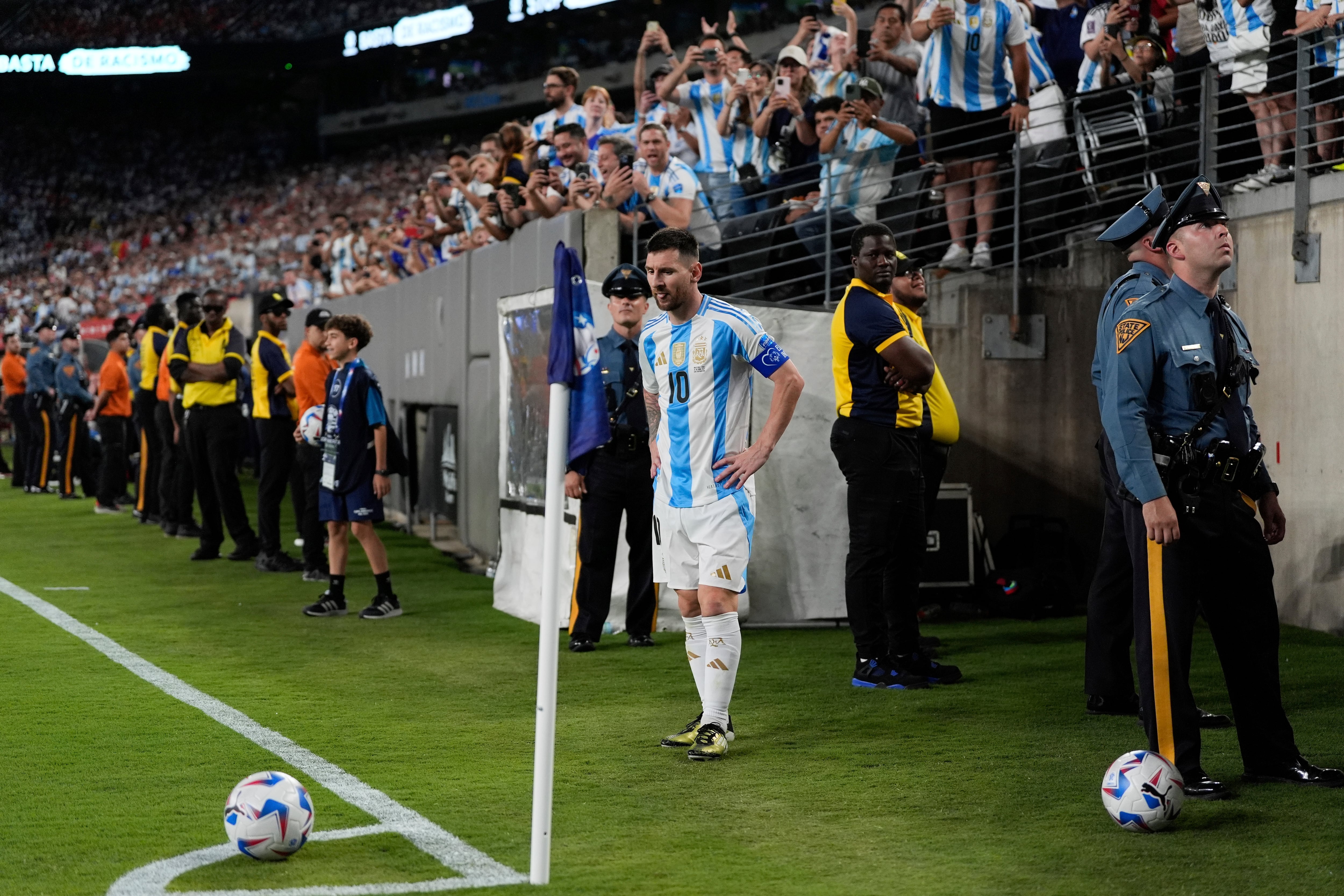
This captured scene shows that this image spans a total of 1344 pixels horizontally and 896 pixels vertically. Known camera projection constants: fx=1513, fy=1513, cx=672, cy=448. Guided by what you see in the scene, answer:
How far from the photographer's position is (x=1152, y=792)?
4.63 meters

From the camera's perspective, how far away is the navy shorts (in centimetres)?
938

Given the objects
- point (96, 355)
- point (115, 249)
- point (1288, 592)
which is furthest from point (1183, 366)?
point (115, 249)

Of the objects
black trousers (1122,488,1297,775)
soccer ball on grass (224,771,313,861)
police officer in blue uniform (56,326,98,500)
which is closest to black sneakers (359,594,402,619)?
soccer ball on grass (224,771,313,861)

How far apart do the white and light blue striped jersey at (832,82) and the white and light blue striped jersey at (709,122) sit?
761 millimetres

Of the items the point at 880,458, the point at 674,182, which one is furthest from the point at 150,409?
the point at 880,458

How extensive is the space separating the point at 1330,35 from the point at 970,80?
2.44 meters

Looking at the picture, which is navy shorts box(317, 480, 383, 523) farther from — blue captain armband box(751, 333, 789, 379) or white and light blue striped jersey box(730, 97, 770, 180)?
white and light blue striped jersey box(730, 97, 770, 180)

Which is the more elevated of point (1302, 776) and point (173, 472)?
point (173, 472)

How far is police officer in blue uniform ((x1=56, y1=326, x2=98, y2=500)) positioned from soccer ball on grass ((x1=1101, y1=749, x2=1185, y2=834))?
660 inches

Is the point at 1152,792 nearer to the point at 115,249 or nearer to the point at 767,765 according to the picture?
the point at 767,765

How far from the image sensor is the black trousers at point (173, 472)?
1362 cm

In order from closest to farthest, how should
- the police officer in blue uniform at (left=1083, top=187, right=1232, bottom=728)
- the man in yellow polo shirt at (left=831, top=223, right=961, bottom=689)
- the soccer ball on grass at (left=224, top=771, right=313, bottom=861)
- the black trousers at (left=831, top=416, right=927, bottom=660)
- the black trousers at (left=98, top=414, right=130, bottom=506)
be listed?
the soccer ball on grass at (left=224, top=771, right=313, bottom=861)
the police officer in blue uniform at (left=1083, top=187, right=1232, bottom=728)
the man in yellow polo shirt at (left=831, top=223, right=961, bottom=689)
the black trousers at (left=831, top=416, right=927, bottom=660)
the black trousers at (left=98, top=414, right=130, bottom=506)

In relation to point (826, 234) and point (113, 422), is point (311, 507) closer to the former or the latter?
point (826, 234)

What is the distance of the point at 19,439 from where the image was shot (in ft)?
71.6
